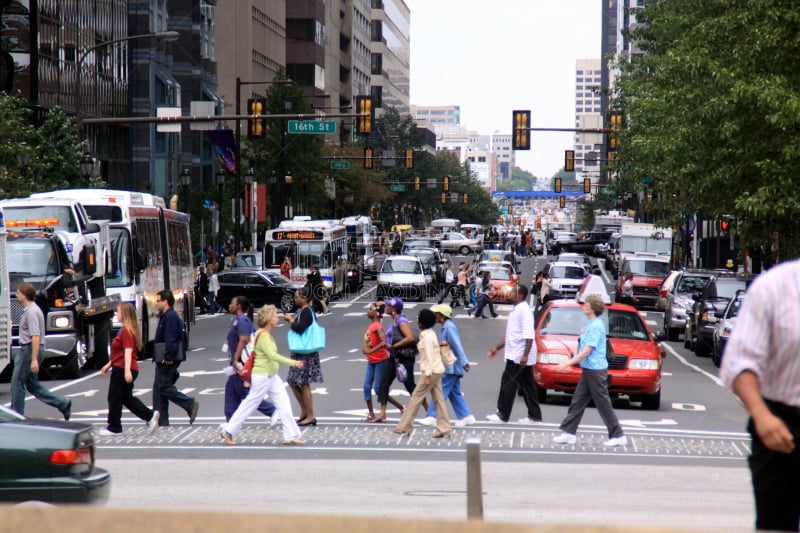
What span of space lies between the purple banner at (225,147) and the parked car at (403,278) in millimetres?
11641

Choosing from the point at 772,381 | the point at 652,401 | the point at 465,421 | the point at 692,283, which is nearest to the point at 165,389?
the point at 465,421

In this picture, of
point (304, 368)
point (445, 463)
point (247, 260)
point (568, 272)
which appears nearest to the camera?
point (445, 463)

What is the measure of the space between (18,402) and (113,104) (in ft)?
169

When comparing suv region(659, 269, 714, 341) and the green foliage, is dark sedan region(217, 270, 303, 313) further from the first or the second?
the green foliage

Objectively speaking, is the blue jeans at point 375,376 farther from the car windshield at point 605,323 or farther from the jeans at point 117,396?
the car windshield at point 605,323

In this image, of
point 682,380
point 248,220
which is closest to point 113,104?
point 248,220

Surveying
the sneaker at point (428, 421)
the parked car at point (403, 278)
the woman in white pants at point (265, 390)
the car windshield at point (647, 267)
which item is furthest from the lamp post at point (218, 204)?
the woman in white pants at point (265, 390)

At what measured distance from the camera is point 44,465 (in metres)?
8.57

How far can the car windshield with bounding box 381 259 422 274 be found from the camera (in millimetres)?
54594

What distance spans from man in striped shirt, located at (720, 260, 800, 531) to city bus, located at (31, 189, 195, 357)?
23.2m

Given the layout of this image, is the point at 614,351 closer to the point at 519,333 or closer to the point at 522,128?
the point at 519,333

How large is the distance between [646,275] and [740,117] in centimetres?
2682

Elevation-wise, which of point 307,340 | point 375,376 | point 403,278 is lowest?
point 403,278

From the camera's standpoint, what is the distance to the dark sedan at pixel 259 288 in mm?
46406
